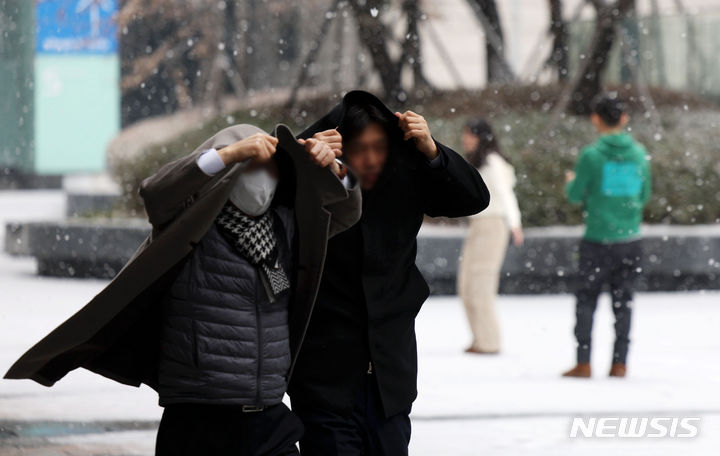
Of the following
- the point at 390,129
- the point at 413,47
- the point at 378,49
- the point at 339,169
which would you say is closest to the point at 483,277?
the point at 390,129

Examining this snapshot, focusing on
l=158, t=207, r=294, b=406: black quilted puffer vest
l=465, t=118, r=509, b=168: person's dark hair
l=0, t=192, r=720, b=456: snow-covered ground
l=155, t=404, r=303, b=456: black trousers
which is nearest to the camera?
l=158, t=207, r=294, b=406: black quilted puffer vest

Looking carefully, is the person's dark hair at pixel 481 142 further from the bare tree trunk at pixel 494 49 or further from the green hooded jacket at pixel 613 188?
the bare tree trunk at pixel 494 49

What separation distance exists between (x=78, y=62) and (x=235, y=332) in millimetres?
30290

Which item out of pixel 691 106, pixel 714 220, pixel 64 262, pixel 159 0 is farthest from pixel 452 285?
pixel 159 0

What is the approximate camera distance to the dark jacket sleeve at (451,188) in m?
4.36

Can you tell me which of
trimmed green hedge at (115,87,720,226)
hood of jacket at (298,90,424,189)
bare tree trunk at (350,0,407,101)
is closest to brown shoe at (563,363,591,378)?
hood of jacket at (298,90,424,189)

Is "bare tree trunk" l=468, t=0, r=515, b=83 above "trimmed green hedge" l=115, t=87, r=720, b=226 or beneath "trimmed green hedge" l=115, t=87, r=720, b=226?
above

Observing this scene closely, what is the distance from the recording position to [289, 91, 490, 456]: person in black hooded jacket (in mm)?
4301

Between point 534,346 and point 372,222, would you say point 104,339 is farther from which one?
point 534,346

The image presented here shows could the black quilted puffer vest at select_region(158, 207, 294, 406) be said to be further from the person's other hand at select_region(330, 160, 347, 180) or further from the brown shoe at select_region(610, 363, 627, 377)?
the brown shoe at select_region(610, 363, 627, 377)

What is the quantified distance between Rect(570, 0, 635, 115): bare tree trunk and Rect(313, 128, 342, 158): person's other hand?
12673mm

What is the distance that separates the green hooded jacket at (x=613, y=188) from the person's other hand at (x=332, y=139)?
4.76 m

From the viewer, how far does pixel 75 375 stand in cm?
888

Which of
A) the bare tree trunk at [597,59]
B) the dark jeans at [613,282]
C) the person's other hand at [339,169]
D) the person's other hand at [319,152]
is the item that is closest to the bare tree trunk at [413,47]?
the bare tree trunk at [597,59]
